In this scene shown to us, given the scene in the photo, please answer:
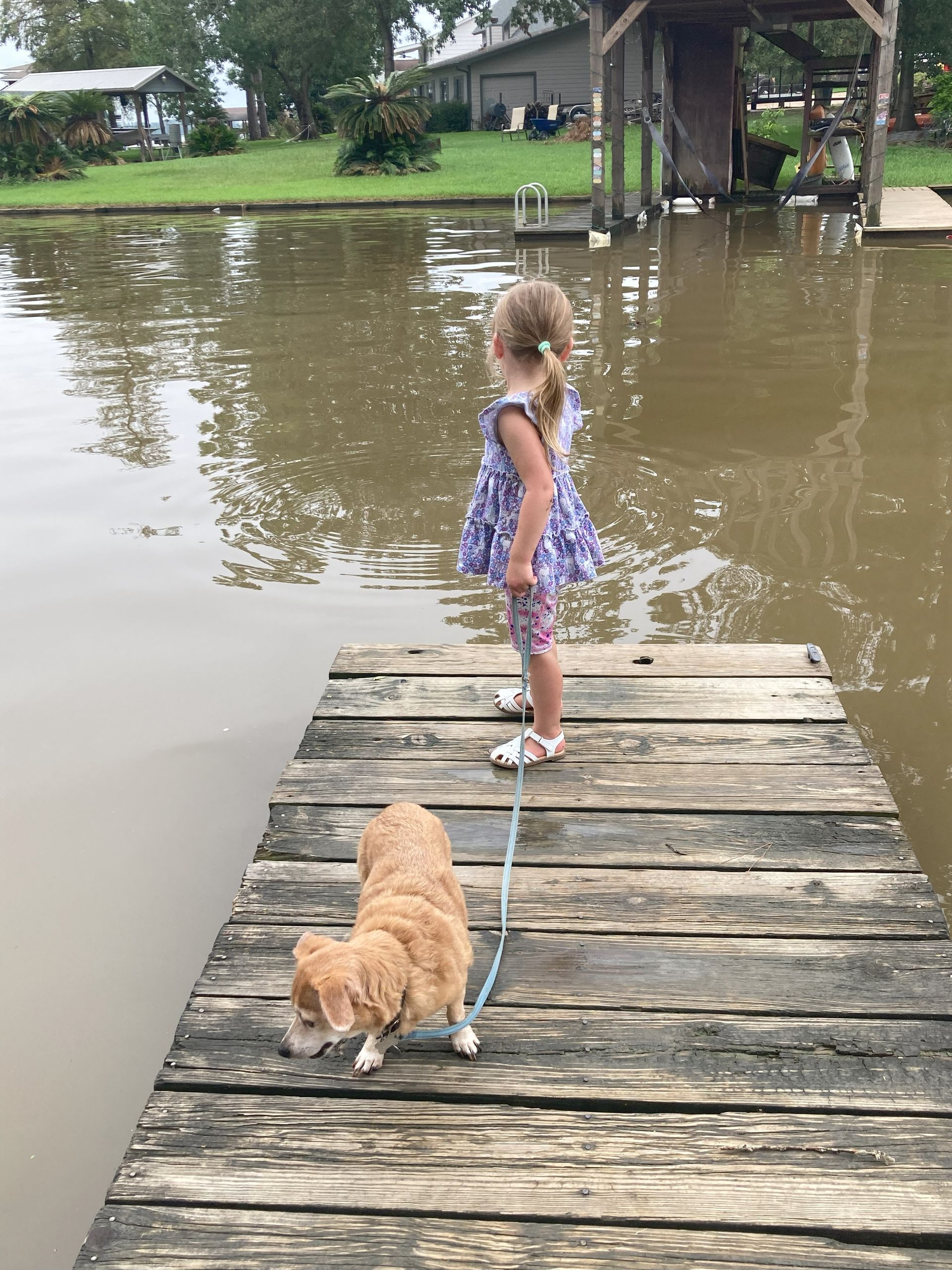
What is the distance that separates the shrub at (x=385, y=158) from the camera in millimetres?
28859

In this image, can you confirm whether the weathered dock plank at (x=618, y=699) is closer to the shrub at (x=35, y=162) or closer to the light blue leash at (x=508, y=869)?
the light blue leash at (x=508, y=869)

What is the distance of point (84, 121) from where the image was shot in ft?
132

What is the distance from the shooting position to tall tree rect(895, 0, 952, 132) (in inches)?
1105

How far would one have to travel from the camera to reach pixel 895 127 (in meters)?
32.7

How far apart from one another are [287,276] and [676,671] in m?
12.3

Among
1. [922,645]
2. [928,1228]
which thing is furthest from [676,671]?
[928,1228]

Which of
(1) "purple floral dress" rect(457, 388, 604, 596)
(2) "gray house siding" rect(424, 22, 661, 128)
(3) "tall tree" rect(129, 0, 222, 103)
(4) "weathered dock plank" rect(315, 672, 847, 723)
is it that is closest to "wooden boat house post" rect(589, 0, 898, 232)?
(4) "weathered dock plank" rect(315, 672, 847, 723)

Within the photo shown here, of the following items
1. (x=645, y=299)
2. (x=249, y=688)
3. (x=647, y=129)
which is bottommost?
(x=249, y=688)

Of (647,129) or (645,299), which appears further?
(647,129)

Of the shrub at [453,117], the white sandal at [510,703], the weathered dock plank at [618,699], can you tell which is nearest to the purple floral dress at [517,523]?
the white sandal at [510,703]

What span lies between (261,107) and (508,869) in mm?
57114

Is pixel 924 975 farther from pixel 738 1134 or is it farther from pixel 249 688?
pixel 249 688

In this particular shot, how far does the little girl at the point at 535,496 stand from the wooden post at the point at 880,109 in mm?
13788

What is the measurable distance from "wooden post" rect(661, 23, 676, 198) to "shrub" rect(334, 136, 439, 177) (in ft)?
30.7
